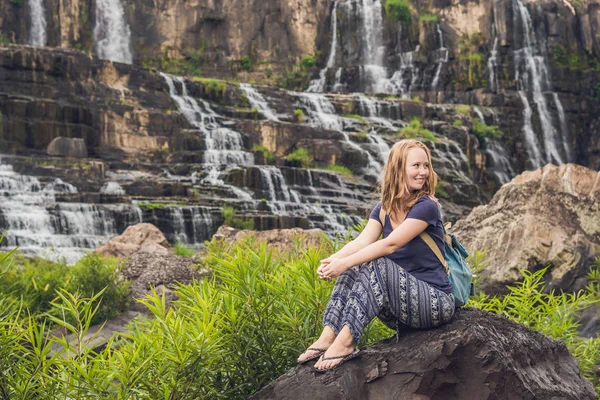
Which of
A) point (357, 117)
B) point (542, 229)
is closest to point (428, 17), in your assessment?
point (357, 117)

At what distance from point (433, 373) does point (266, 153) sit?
949 inches

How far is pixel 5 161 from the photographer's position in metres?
21.8

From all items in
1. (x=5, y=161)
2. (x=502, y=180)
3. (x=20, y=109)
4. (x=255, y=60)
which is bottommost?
(x=502, y=180)

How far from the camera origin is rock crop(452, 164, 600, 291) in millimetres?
8273

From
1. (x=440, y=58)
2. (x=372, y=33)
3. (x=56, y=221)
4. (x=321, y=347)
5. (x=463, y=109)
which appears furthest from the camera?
(x=372, y=33)

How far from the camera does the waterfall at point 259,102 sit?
102 feet

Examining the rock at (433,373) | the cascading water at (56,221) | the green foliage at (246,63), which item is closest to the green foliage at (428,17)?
the green foliage at (246,63)

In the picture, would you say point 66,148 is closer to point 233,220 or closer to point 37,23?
point 233,220

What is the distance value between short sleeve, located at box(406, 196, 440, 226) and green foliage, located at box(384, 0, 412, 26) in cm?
3923

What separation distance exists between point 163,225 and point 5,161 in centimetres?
610

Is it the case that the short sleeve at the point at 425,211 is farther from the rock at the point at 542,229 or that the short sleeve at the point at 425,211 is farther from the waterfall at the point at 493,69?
the waterfall at the point at 493,69

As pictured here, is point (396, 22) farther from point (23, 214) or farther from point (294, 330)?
point (294, 330)

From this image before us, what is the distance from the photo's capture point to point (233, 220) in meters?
19.6

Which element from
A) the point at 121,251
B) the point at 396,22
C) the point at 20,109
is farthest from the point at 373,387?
the point at 396,22
